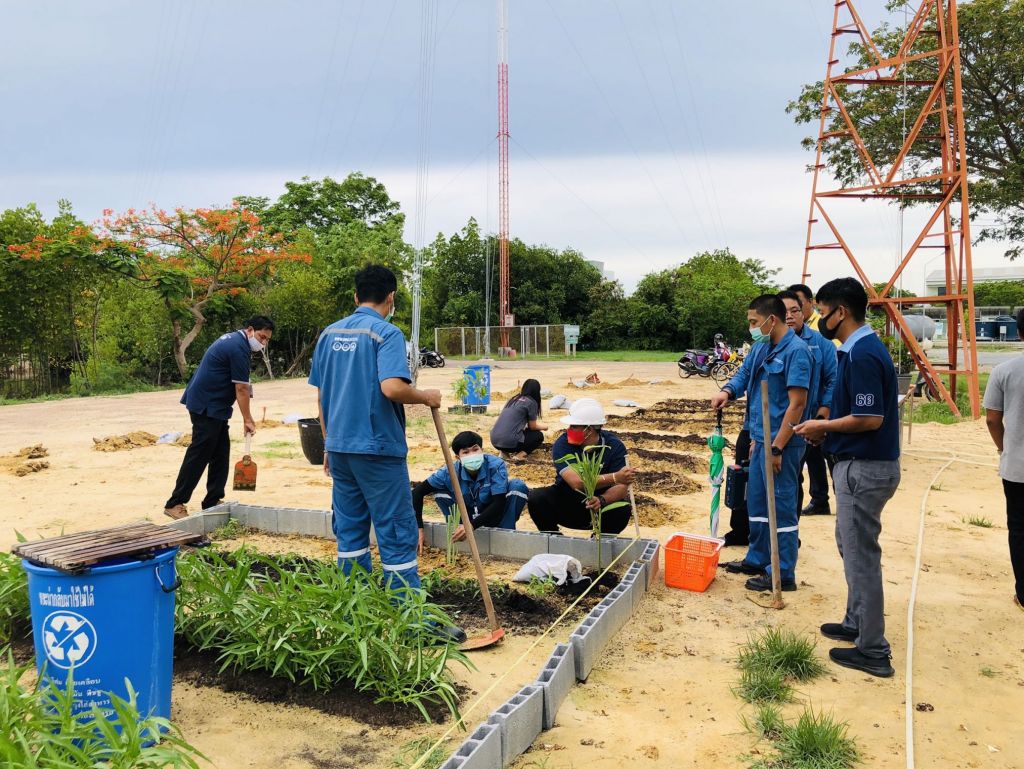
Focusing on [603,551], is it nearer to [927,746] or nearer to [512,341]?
[927,746]

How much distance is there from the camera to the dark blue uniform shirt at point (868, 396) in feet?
11.4

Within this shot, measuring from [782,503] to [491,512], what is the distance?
193 centimetres

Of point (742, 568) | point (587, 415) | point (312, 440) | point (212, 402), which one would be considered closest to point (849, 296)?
point (587, 415)

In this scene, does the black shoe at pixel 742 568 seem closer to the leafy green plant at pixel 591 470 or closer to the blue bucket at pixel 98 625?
the leafy green plant at pixel 591 470

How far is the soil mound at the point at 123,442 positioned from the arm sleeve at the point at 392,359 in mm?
7865

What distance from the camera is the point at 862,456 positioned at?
352 centimetres

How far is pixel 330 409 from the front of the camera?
12.8ft

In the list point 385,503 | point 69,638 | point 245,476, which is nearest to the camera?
point 69,638

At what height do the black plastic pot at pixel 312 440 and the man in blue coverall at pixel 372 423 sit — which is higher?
the man in blue coverall at pixel 372 423

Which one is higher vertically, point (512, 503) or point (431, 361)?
point (431, 361)

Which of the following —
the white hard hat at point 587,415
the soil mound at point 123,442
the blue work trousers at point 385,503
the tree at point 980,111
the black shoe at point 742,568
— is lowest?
the black shoe at point 742,568

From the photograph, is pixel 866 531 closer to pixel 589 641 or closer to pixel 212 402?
pixel 589 641

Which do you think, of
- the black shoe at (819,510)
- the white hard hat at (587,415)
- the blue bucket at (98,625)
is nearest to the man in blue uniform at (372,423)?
the blue bucket at (98,625)

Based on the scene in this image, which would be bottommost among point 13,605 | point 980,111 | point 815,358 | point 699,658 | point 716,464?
point 699,658
